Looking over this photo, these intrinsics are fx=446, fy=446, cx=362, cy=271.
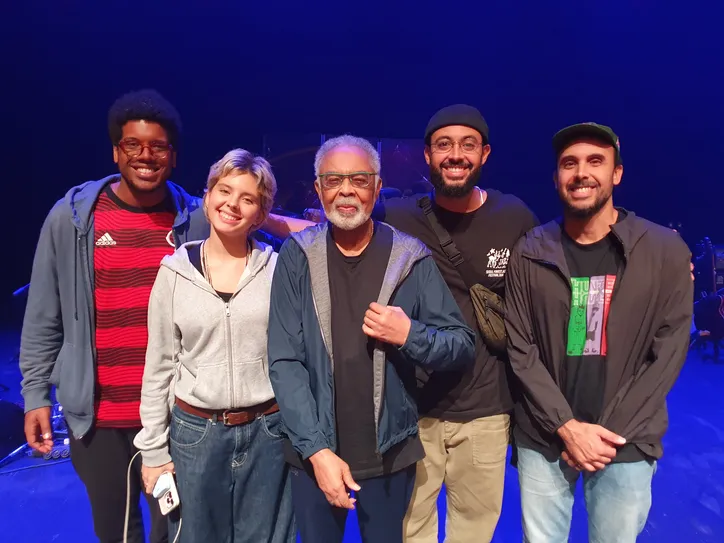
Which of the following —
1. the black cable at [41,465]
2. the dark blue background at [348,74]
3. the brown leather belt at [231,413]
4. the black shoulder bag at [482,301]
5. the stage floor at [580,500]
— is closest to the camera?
the brown leather belt at [231,413]

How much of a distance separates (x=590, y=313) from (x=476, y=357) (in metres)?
0.41

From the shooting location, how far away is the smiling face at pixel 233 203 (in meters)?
1.35

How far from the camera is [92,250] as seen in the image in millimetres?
1517

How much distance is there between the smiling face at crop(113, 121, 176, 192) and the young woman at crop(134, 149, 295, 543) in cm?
29

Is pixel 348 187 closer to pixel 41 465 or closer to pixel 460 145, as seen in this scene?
pixel 460 145

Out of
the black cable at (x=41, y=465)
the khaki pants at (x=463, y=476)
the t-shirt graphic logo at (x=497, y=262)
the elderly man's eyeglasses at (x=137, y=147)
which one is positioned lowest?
the black cable at (x=41, y=465)

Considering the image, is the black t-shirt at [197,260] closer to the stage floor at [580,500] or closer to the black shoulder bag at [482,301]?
the black shoulder bag at [482,301]

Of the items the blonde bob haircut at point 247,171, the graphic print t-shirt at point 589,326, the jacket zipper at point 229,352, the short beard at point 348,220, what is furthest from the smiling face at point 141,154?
the graphic print t-shirt at point 589,326

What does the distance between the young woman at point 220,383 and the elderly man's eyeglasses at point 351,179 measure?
0.67ft

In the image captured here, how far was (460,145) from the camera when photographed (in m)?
1.62

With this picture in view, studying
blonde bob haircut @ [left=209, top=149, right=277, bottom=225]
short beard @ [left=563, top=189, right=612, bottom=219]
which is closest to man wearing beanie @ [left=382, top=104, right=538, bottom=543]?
short beard @ [left=563, top=189, right=612, bottom=219]

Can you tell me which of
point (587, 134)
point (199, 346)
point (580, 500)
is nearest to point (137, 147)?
point (199, 346)

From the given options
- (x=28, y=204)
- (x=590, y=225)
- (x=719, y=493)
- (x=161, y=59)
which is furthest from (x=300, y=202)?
(x=28, y=204)

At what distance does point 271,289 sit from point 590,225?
1.09 m
